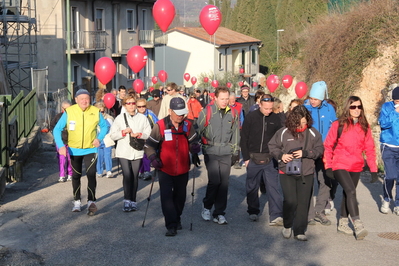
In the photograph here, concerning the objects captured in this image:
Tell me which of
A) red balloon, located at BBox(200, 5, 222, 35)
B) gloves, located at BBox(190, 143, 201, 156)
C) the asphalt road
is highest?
red balloon, located at BBox(200, 5, 222, 35)

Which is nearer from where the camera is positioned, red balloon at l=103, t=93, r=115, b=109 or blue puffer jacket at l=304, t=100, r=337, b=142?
blue puffer jacket at l=304, t=100, r=337, b=142

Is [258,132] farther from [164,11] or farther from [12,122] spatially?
[164,11]

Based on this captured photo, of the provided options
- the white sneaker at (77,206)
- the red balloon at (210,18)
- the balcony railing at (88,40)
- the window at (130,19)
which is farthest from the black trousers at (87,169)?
the window at (130,19)

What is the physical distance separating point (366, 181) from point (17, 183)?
6870 millimetres

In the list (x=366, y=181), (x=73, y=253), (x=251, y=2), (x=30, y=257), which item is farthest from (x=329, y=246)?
(x=251, y=2)

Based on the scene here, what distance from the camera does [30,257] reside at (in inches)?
258

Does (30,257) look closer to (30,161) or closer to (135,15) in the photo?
(30,161)

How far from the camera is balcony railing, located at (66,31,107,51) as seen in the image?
32625 millimetres

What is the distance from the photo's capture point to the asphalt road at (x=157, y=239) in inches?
260

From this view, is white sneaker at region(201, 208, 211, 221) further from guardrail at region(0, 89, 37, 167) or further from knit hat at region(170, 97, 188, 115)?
guardrail at region(0, 89, 37, 167)

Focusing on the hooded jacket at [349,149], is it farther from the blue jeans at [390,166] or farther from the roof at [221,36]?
the roof at [221,36]

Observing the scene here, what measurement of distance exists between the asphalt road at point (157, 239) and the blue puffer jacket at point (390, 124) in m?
1.17

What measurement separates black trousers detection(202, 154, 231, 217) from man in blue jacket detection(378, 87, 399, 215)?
2552 mm

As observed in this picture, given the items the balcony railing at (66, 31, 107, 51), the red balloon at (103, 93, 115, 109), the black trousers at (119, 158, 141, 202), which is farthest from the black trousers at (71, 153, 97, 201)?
the balcony railing at (66, 31, 107, 51)
